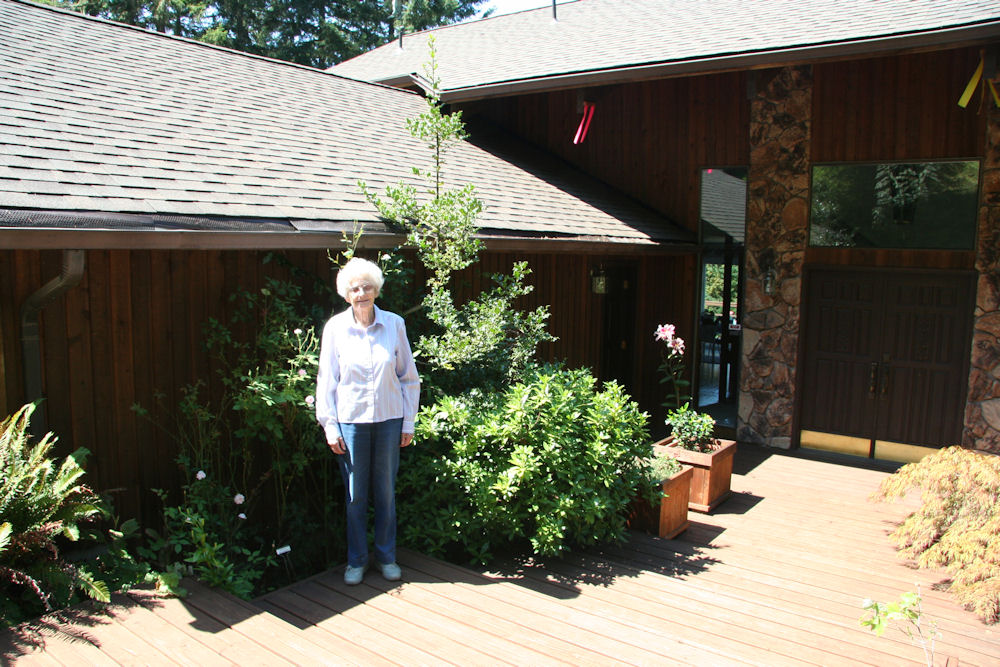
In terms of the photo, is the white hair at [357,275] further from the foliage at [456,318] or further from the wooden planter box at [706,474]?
the wooden planter box at [706,474]

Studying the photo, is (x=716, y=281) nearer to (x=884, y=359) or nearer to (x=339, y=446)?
(x=884, y=359)

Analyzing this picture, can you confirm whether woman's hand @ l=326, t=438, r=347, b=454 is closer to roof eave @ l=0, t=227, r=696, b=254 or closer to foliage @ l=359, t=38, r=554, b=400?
foliage @ l=359, t=38, r=554, b=400

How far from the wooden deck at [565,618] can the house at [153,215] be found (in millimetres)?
1234

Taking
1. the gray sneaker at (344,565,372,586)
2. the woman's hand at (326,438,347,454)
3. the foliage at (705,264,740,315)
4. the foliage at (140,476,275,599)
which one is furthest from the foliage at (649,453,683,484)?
the foliage at (705,264,740,315)

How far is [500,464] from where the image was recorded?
4.41 meters

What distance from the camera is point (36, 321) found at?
3711 millimetres

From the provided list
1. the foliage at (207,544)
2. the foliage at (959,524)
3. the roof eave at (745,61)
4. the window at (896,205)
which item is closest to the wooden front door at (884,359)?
the window at (896,205)

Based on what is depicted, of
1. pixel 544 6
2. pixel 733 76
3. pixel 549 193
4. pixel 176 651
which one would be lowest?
pixel 176 651

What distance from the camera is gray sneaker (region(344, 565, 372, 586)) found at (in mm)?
3910

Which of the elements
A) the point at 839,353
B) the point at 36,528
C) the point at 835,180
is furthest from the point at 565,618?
the point at 835,180

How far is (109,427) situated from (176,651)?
155 cm

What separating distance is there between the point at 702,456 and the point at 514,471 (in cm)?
245

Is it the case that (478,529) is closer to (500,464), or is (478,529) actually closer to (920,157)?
(500,464)

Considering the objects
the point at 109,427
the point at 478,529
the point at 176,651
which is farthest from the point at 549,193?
the point at 176,651
